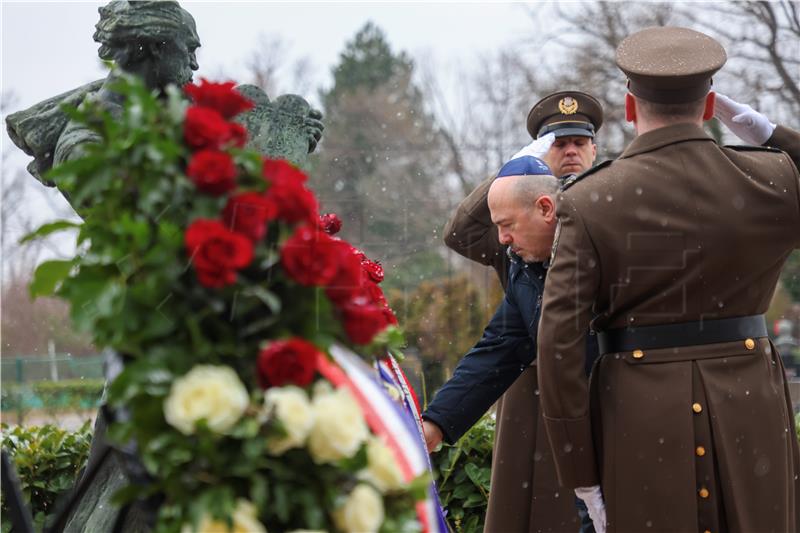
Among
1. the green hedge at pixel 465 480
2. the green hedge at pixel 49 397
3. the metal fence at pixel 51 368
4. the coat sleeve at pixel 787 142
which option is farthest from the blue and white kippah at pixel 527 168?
the metal fence at pixel 51 368

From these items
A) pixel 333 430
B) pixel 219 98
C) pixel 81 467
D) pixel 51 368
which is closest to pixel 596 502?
pixel 333 430

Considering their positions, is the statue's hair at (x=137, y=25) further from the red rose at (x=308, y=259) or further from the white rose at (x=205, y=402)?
the white rose at (x=205, y=402)

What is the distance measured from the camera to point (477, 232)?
447cm

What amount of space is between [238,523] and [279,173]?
663 mm

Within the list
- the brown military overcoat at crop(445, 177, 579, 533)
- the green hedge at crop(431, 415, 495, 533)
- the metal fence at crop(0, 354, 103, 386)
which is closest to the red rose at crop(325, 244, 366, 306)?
the brown military overcoat at crop(445, 177, 579, 533)

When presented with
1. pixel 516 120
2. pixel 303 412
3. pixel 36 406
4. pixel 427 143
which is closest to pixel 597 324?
pixel 303 412

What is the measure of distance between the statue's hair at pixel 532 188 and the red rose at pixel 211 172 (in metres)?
1.74

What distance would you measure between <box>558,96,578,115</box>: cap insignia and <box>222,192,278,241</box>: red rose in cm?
304

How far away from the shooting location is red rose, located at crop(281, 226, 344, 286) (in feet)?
6.75

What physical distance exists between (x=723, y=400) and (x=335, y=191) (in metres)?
18.1

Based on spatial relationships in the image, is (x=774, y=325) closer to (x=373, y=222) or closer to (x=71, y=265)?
(x=373, y=222)

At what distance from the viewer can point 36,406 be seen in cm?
1623

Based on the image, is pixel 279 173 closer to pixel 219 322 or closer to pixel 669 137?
pixel 219 322

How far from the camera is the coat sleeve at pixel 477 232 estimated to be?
175 inches
